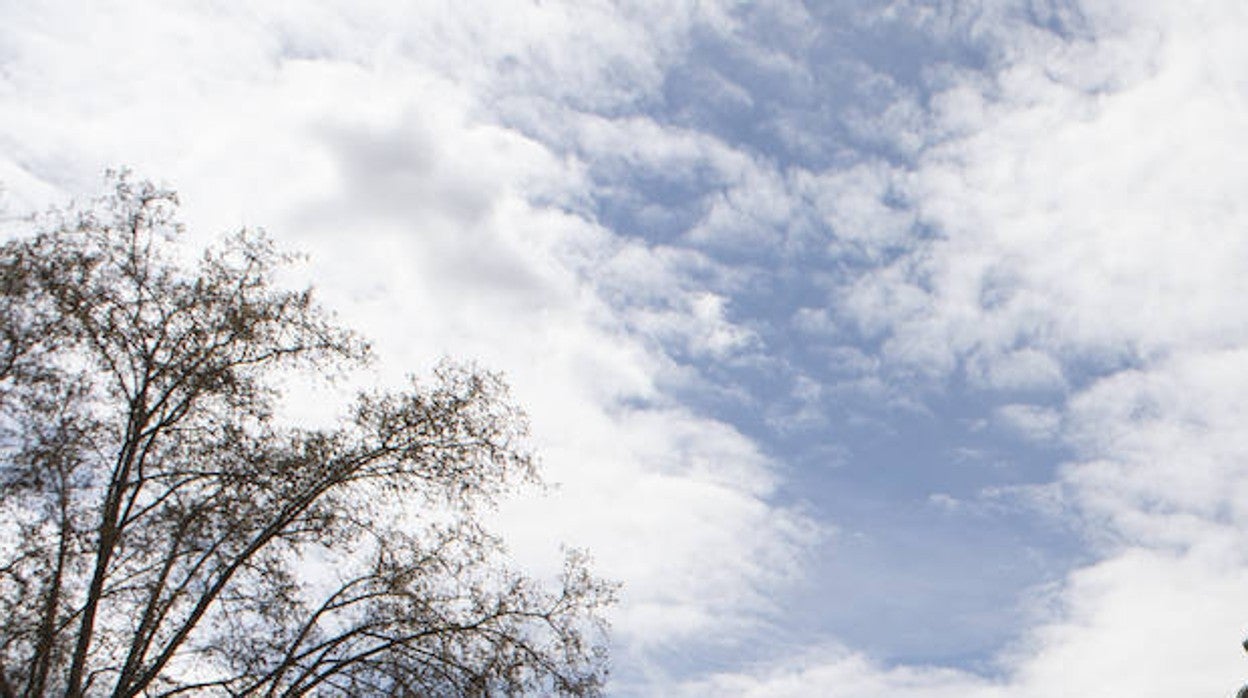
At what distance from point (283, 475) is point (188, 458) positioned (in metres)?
1.56

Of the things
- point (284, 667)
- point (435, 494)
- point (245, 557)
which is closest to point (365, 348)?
point (435, 494)

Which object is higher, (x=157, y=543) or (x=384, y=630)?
(x=157, y=543)

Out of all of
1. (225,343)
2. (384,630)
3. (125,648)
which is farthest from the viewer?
(225,343)

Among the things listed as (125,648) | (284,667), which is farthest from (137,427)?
(284,667)

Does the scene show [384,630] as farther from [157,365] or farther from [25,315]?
[25,315]

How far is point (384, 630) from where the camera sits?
17453 millimetres

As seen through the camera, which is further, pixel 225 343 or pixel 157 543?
pixel 225 343

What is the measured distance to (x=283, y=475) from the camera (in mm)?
18000

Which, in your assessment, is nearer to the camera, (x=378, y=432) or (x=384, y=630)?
Answer: (x=384, y=630)

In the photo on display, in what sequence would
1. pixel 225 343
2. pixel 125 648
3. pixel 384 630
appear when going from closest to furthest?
1. pixel 125 648
2. pixel 384 630
3. pixel 225 343

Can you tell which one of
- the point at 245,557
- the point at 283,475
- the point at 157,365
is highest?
the point at 157,365

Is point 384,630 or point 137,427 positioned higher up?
point 137,427

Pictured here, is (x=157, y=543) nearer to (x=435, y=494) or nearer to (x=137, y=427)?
(x=137, y=427)

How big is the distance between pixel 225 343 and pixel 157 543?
3.58 m
